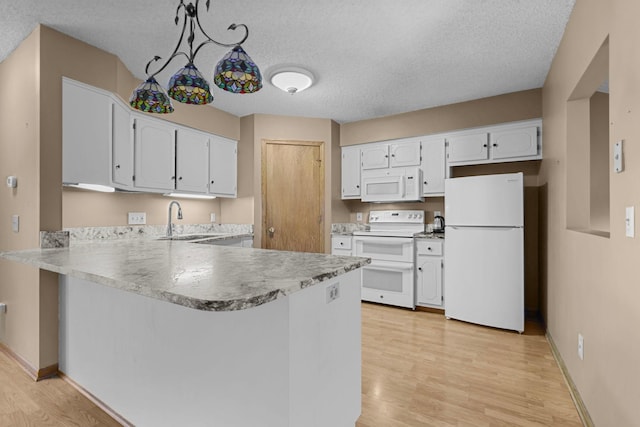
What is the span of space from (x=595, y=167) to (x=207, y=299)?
345 cm

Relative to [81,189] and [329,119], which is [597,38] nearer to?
[329,119]

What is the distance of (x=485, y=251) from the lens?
123 inches

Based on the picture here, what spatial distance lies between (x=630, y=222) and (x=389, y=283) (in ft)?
8.80

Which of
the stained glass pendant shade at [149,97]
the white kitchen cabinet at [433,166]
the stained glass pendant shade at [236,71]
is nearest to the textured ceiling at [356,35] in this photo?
the white kitchen cabinet at [433,166]

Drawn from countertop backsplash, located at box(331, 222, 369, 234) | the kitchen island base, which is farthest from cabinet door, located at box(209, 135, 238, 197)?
the kitchen island base

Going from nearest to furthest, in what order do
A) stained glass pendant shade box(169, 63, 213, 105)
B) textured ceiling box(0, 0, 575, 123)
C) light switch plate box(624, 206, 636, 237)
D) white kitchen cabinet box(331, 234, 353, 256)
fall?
light switch plate box(624, 206, 636, 237) < stained glass pendant shade box(169, 63, 213, 105) < textured ceiling box(0, 0, 575, 123) < white kitchen cabinet box(331, 234, 353, 256)

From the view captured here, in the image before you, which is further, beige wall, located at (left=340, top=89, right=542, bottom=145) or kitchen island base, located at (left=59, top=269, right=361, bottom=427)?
beige wall, located at (left=340, top=89, right=542, bottom=145)

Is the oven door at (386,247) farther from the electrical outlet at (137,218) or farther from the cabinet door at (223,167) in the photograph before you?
the electrical outlet at (137,218)

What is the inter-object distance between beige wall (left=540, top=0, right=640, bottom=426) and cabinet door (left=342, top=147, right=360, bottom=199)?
91.2 inches

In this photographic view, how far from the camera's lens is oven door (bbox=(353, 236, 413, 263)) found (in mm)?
3650

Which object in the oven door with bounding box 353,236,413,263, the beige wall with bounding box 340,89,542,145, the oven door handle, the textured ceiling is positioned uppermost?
the textured ceiling

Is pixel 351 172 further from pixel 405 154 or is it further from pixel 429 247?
pixel 429 247

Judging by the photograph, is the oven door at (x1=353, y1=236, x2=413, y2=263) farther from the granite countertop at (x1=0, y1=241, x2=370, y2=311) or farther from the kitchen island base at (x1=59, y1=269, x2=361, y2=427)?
the granite countertop at (x1=0, y1=241, x2=370, y2=311)

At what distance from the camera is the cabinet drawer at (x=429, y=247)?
3.53 meters
